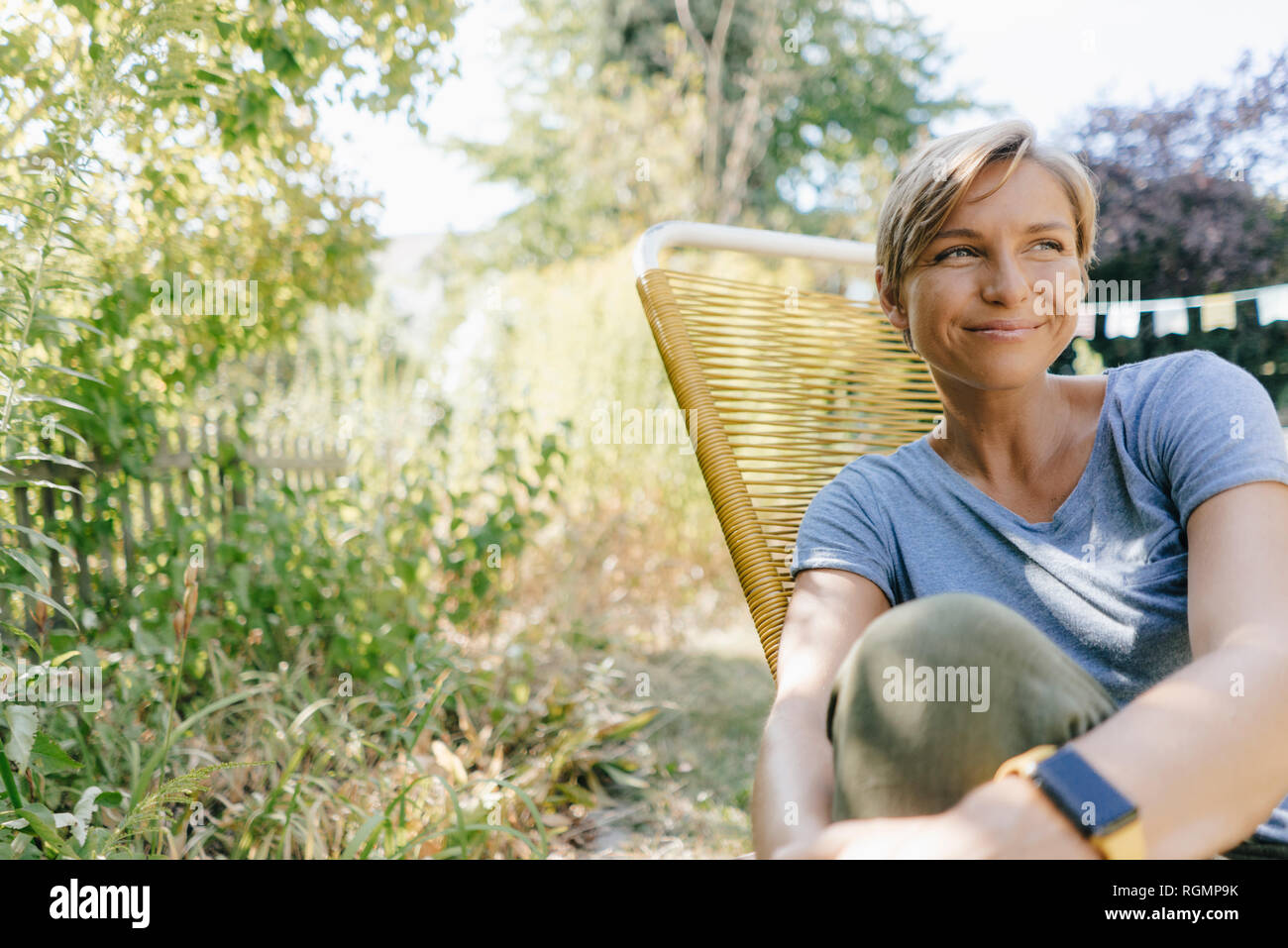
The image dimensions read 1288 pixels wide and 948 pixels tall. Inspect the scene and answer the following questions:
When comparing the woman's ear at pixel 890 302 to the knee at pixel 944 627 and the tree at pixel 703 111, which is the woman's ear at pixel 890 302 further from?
the tree at pixel 703 111

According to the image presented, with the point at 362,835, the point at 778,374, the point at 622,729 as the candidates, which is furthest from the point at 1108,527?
the point at 622,729

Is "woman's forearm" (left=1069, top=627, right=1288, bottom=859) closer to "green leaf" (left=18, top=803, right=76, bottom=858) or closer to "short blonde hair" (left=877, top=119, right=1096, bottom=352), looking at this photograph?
"short blonde hair" (left=877, top=119, right=1096, bottom=352)

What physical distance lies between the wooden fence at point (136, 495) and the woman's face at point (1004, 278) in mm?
2034

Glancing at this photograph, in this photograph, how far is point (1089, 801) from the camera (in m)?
0.76

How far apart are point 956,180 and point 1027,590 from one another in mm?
599

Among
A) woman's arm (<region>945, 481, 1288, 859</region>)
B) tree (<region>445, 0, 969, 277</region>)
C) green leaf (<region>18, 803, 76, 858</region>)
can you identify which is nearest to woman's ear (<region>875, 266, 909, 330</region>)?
woman's arm (<region>945, 481, 1288, 859</region>)

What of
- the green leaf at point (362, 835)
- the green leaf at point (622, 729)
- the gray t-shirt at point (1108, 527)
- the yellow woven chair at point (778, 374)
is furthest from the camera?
the green leaf at point (622, 729)

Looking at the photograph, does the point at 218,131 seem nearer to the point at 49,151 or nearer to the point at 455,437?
the point at 49,151

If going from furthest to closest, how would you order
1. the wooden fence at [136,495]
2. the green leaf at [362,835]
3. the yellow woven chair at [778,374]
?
the wooden fence at [136,495]
the yellow woven chair at [778,374]
the green leaf at [362,835]

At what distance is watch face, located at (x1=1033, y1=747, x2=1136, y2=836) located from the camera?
76cm

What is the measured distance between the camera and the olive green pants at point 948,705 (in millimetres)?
837

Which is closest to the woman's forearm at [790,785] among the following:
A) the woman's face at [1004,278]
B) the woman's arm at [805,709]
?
the woman's arm at [805,709]

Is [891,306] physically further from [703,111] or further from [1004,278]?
[703,111]
